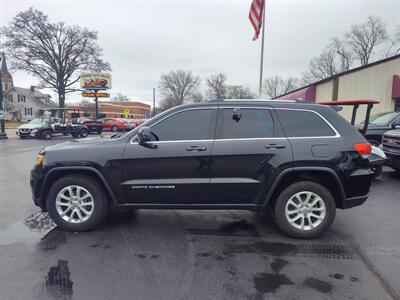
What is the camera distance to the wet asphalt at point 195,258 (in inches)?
101

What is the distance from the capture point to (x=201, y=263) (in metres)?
3.04

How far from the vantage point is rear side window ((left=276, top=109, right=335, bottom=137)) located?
3576mm

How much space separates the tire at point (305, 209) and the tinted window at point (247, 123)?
0.82m

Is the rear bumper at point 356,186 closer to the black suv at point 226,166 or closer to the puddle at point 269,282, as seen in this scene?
the black suv at point 226,166

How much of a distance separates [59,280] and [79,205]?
122 cm

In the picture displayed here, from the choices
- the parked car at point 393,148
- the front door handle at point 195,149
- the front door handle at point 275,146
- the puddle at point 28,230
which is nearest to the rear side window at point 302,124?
the front door handle at point 275,146

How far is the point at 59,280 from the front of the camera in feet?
8.80

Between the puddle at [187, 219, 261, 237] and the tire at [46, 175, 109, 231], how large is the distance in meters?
1.31

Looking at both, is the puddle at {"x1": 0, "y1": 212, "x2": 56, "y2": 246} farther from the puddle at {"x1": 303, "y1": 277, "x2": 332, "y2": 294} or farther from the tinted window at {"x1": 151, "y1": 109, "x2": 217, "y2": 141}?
the puddle at {"x1": 303, "y1": 277, "x2": 332, "y2": 294}

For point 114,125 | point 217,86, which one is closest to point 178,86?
point 217,86

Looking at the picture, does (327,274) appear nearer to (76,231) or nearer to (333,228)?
(333,228)

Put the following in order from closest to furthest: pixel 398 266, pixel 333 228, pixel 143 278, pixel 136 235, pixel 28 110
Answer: pixel 143 278
pixel 398 266
pixel 136 235
pixel 333 228
pixel 28 110

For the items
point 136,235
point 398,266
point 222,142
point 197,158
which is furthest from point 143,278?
point 398,266

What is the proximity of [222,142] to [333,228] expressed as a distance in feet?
7.13
